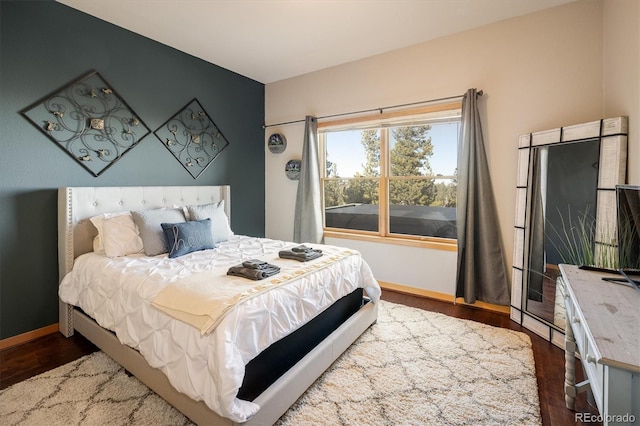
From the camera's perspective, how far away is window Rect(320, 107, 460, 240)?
346 cm

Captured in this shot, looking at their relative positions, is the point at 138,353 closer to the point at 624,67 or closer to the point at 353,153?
the point at 353,153

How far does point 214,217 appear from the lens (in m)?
3.16

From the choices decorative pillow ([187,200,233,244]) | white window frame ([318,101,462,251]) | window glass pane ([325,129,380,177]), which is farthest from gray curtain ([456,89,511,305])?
decorative pillow ([187,200,233,244])

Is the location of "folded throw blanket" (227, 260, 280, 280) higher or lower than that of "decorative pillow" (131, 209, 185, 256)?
lower

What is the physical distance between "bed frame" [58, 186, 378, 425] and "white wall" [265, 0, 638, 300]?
3.81ft

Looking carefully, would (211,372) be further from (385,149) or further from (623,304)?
(385,149)

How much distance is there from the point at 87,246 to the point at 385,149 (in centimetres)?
332

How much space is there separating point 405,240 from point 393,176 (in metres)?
0.82

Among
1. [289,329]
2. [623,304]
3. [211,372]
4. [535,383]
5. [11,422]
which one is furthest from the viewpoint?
[535,383]

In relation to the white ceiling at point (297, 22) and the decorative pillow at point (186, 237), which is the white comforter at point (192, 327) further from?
the white ceiling at point (297, 22)

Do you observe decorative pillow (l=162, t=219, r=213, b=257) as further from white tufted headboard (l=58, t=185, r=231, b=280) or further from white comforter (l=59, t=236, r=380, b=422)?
white tufted headboard (l=58, t=185, r=231, b=280)

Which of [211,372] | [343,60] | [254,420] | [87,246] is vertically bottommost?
[254,420]

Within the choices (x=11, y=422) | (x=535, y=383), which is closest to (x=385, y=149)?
(x=535, y=383)

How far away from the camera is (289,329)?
5.67 feet
